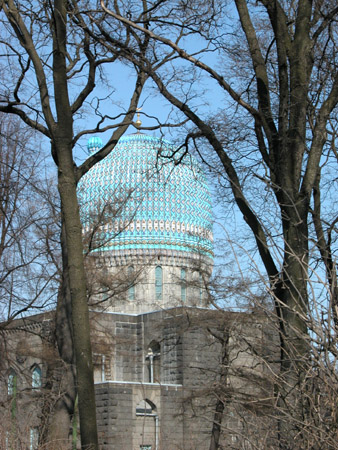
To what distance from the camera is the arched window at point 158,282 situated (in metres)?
40.9

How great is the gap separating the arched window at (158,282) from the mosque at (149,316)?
61 millimetres

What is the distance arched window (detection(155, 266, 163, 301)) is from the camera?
1609 inches

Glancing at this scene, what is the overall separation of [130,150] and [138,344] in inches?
491

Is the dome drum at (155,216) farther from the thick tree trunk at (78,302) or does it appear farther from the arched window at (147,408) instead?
the thick tree trunk at (78,302)

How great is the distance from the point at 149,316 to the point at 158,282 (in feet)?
15.1

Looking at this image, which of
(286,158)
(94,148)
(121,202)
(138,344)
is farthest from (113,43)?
(94,148)

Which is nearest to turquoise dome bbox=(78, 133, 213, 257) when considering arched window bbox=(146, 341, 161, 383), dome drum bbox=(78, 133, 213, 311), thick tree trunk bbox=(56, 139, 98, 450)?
dome drum bbox=(78, 133, 213, 311)

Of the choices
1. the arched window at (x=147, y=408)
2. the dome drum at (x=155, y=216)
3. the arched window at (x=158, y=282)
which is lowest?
the arched window at (x=147, y=408)

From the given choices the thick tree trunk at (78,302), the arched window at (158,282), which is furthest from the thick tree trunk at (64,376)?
the arched window at (158,282)

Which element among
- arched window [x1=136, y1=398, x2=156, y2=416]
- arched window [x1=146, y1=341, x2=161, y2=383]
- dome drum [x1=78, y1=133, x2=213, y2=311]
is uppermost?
dome drum [x1=78, y1=133, x2=213, y2=311]

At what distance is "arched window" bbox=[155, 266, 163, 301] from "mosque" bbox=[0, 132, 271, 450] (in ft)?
0.20

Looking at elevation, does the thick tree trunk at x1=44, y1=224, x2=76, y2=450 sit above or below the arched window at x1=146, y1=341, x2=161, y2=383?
below

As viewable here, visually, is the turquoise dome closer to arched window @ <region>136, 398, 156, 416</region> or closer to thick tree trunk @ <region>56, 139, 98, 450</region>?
arched window @ <region>136, 398, 156, 416</region>

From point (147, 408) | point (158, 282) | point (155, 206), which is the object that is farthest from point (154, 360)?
point (155, 206)
